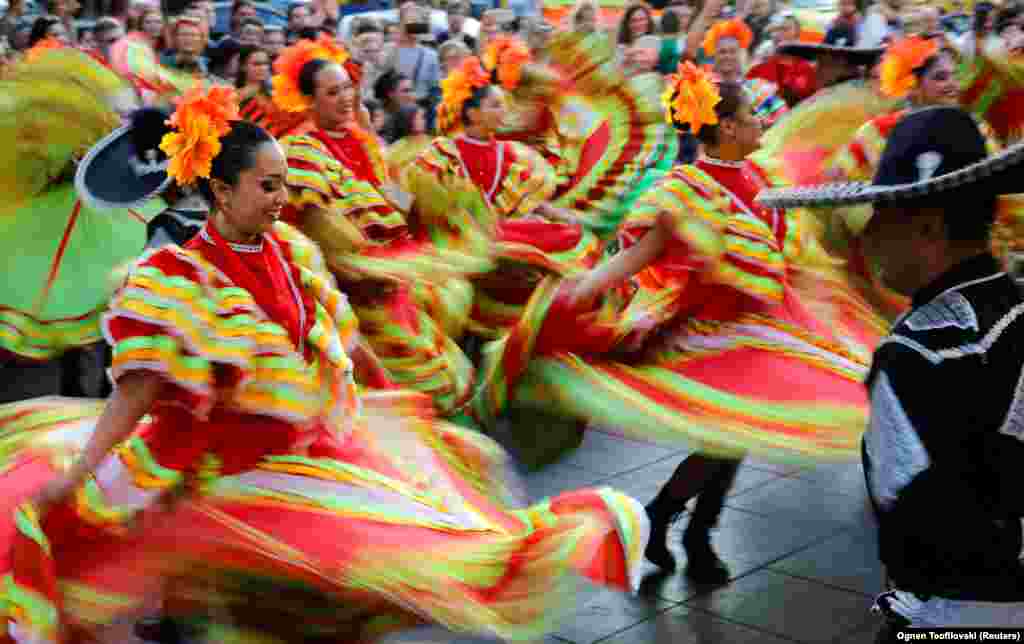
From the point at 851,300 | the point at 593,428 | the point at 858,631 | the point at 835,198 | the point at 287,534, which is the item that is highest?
the point at 835,198

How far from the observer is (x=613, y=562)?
3244 mm

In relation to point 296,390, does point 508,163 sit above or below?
below

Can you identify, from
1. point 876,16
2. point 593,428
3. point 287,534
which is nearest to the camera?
point 287,534

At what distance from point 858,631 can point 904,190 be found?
250cm

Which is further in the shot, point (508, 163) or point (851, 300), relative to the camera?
point (508, 163)

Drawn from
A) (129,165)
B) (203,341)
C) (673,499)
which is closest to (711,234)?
(673,499)

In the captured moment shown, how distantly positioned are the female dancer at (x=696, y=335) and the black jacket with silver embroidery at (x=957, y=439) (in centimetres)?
226

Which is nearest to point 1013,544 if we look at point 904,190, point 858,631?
point 904,190

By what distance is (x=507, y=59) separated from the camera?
791 centimetres

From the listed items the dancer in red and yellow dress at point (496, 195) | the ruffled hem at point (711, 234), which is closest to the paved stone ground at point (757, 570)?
the dancer in red and yellow dress at point (496, 195)

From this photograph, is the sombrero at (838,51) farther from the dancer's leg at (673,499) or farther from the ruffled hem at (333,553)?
the ruffled hem at (333,553)

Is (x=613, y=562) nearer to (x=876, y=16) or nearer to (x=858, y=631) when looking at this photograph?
(x=858, y=631)

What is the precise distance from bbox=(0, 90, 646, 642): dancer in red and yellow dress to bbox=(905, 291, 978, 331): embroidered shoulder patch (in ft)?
3.69

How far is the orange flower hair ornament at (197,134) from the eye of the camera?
3467 millimetres
